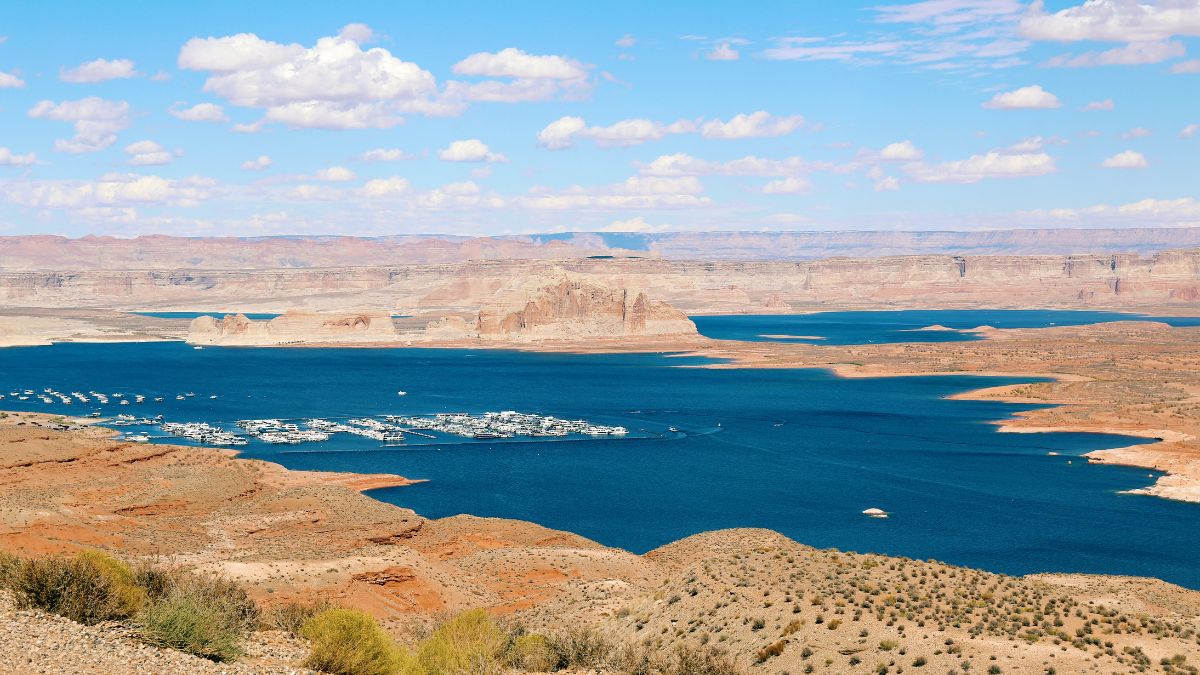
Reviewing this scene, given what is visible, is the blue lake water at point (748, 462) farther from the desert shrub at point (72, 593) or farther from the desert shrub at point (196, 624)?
the desert shrub at point (72, 593)

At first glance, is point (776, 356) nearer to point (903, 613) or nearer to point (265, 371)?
point (265, 371)

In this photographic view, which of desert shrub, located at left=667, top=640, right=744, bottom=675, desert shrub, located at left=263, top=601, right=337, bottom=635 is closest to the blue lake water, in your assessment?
desert shrub, located at left=263, top=601, right=337, bottom=635

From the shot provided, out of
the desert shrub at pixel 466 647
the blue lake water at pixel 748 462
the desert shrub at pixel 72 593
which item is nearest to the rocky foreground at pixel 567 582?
the desert shrub at pixel 72 593

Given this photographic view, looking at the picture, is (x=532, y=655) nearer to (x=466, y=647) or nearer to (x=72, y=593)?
(x=466, y=647)

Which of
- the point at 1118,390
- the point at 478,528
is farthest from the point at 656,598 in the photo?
the point at 1118,390

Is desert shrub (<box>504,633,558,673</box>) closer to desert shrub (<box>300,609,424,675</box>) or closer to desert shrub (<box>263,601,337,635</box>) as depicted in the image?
desert shrub (<box>300,609,424,675</box>)

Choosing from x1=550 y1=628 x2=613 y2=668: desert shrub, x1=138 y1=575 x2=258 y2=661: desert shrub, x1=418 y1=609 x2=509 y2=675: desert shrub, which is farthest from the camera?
x1=550 y1=628 x2=613 y2=668: desert shrub

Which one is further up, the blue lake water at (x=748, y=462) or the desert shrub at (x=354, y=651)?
the desert shrub at (x=354, y=651)

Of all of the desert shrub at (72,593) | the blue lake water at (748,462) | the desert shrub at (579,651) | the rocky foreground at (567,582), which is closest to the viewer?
the desert shrub at (72,593)
